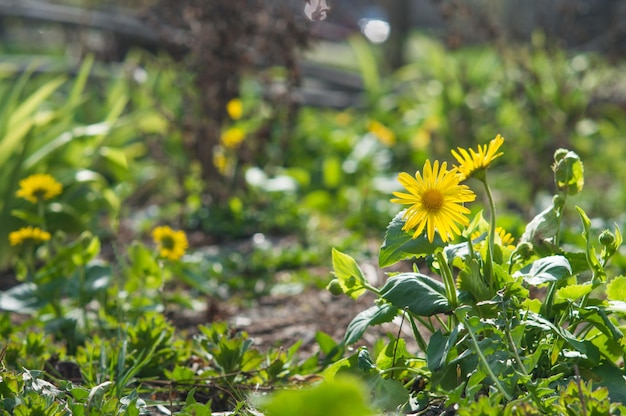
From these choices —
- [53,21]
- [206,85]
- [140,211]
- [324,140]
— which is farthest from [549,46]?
[53,21]

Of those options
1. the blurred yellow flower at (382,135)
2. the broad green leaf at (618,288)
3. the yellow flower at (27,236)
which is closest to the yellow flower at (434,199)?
the broad green leaf at (618,288)

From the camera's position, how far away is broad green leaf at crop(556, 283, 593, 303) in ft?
5.57

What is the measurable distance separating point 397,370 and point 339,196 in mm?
2500

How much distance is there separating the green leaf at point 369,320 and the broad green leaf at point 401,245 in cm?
12

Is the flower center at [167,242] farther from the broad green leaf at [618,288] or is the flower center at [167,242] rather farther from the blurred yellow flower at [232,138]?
the blurred yellow flower at [232,138]

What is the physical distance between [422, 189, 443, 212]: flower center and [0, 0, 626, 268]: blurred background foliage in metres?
1.54

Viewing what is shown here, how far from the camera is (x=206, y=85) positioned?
14.3ft

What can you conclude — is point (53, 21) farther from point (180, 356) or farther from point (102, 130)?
point (180, 356)

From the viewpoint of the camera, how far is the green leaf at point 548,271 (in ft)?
5.42

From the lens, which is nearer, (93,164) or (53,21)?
(93,164)

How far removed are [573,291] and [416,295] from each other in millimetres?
315

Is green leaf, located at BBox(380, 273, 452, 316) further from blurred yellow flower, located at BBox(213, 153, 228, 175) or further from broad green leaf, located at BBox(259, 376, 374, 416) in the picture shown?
blurred yellow flower, located at BBox(213, 153, 228, 175)

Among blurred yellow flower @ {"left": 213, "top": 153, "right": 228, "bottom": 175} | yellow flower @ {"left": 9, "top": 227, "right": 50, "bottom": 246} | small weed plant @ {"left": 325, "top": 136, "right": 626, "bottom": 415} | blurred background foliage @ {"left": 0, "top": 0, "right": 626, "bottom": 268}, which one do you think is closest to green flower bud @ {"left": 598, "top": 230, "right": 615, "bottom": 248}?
small weed plant @ {"left": 325, "top": 136, "right": 626, "bottom": 415}

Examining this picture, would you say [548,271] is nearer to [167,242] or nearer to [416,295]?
[416,295]
